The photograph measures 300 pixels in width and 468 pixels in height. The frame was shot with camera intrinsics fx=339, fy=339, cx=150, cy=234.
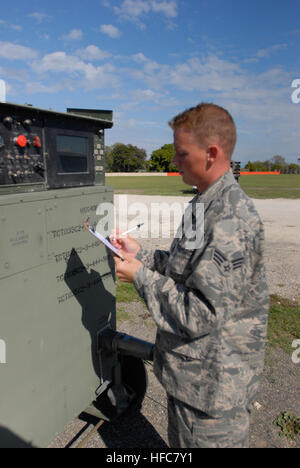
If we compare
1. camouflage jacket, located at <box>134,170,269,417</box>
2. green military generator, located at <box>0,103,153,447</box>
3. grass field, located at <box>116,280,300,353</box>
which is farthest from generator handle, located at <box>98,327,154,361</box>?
grass field, located at <box>116,280,300,353</box>

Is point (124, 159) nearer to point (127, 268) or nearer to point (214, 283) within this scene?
point (127, 268)

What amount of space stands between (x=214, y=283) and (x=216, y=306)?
9 cm

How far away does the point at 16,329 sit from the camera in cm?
172

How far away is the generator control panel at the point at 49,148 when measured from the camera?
1.76 m

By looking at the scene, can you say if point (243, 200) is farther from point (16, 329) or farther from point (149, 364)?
point (149, 364)

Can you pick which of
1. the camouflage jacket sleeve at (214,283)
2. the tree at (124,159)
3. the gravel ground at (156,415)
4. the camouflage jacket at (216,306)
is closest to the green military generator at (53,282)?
the gravel ground at (156,415)

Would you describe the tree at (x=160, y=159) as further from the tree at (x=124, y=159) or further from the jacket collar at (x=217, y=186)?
the jacket collar at (x=217, y=186)

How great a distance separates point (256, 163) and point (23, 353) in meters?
97.2

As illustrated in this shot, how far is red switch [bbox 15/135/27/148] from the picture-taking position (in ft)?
5.83

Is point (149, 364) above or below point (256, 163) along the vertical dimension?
below

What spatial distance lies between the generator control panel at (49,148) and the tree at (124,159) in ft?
268

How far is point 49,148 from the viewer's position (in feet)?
6.53

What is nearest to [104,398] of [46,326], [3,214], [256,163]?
[46,326]

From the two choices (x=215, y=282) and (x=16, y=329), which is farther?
(x=16, y=329)
